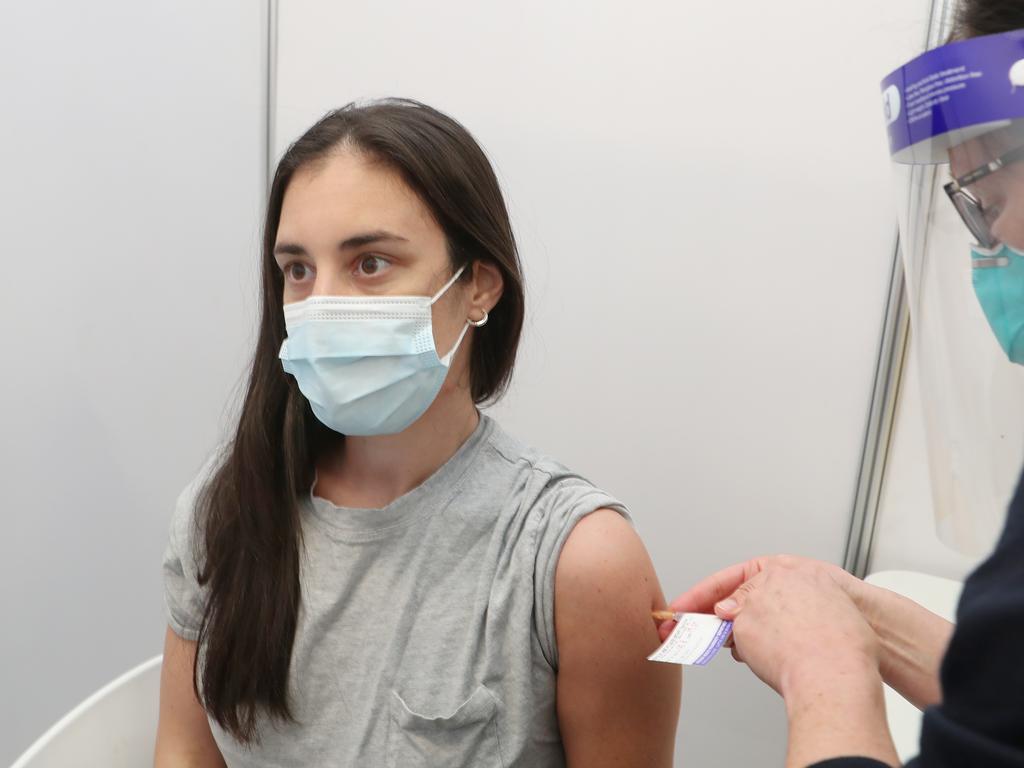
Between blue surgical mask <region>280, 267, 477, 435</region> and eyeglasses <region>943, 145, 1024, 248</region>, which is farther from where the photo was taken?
blue surgical mask <region>280, 267, 477, 435</region>

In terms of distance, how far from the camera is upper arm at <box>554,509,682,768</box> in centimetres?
109

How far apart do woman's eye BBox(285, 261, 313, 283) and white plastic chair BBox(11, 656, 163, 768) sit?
59cm

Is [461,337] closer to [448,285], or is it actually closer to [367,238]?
[448,285]

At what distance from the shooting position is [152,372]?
2.04 meters

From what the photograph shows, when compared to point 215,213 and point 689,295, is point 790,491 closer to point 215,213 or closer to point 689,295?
point 689,295

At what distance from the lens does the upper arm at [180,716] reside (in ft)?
4.08

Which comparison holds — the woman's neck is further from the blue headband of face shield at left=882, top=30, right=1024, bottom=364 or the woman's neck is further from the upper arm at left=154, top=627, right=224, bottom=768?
the blue headband of face shield at left=882, top=30, right=1024, bottom=364

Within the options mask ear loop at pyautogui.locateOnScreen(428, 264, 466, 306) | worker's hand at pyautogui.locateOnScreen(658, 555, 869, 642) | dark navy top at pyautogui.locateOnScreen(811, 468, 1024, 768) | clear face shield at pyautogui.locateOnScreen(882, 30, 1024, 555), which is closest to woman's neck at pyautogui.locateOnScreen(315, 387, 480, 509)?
mask ear loop at pyautogui.locateOnScreen(428, 264, 466, 306)

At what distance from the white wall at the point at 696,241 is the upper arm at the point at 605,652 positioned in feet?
2.63

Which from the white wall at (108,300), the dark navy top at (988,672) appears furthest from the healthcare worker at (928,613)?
the white wall at (108,300)

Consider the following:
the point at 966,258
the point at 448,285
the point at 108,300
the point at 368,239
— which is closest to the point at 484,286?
the point at 448,285

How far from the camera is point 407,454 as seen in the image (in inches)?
48.6

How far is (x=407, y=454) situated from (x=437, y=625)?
0.77ft

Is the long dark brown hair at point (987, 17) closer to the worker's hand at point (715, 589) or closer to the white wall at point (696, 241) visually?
the worker's hand at point (715, 589)
